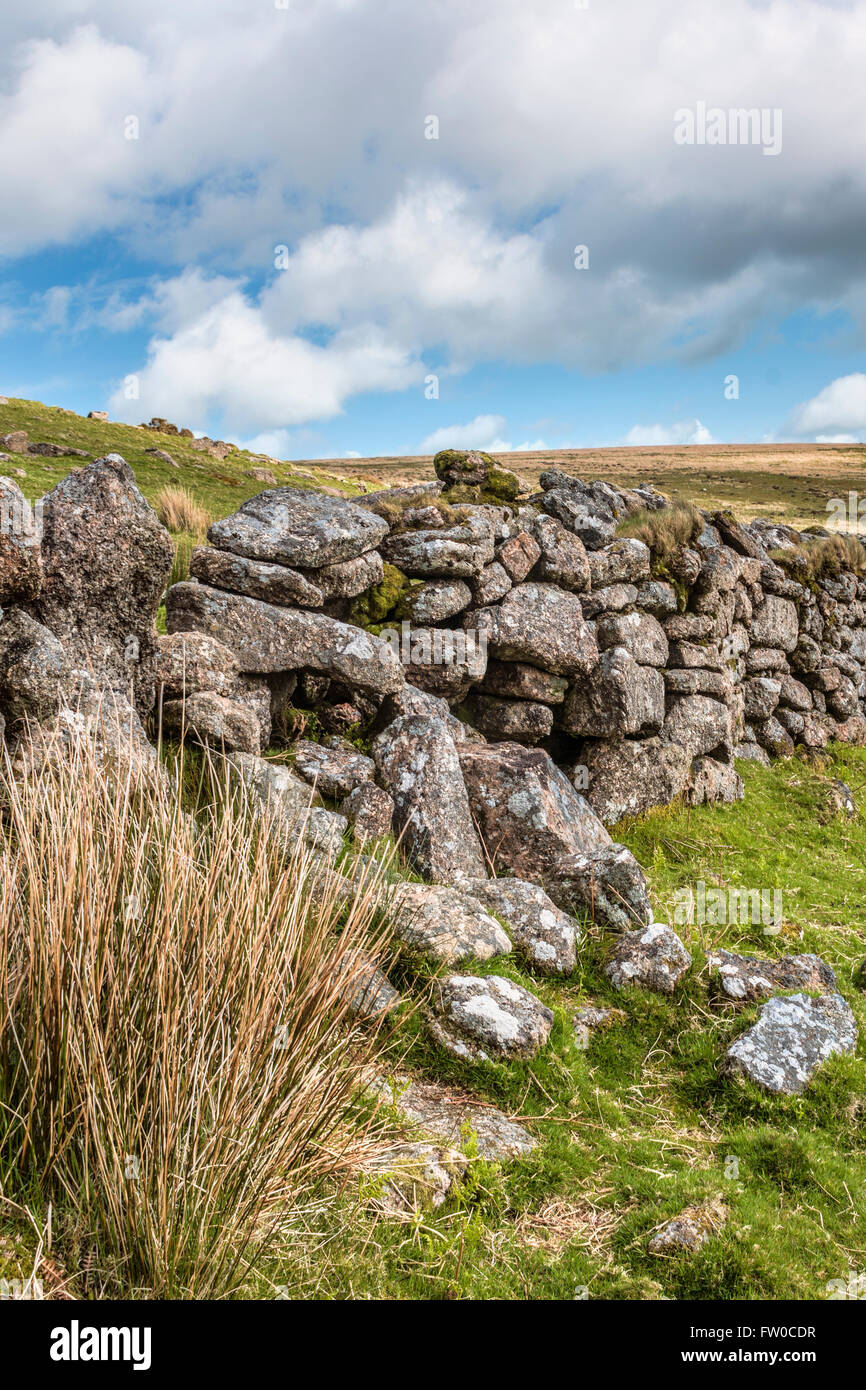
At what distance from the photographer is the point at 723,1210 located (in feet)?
13.5

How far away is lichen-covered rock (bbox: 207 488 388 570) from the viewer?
25.4ft

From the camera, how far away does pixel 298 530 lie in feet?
26.3

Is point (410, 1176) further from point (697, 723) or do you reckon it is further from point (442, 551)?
point (697, 723)

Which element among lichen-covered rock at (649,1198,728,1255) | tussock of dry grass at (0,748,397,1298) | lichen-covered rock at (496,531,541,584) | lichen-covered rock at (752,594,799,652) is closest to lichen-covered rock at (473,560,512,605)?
lichen-covered rock at (496,531,541,584)

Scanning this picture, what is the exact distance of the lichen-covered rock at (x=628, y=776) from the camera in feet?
33.7

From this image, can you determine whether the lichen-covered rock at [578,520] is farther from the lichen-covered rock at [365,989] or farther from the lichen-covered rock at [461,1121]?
the lichen-covered rock at [461,1121]

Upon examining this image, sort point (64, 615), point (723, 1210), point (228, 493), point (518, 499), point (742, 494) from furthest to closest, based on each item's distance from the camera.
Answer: point (742, 494)
point (228, 493)
point (518, 499)
point (64, 615)
point (723, 1210)

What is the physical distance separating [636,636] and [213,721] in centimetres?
669

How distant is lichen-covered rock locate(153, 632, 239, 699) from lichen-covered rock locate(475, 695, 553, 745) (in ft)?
12.6

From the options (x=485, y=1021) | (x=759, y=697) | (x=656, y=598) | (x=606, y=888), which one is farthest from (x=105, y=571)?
(x=759, y=697)

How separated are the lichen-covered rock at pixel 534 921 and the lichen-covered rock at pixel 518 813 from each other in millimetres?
594

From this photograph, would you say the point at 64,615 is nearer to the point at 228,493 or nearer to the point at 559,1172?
the point at 559,1172
